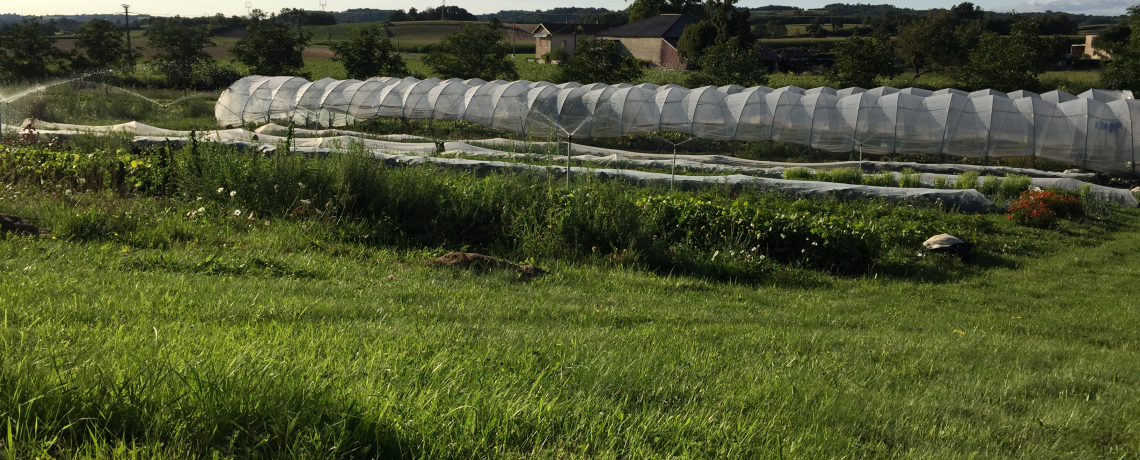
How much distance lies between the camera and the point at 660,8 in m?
81.9

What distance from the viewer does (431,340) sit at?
13.1ft

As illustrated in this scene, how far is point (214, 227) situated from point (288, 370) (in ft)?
18.0

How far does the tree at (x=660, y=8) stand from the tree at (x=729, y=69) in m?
44.7

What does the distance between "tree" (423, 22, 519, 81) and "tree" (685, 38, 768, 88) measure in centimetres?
947

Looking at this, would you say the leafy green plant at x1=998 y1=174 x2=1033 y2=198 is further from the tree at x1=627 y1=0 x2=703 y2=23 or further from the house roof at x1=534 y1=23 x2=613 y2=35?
the tree at x1=627 y1=0 x2=703 y2=23

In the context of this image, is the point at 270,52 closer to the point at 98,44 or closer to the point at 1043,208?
the point at 98,44

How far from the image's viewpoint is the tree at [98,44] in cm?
3784

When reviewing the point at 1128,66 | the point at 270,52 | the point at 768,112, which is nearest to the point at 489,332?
the point at 768,112

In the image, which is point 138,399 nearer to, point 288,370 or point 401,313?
point 288,370

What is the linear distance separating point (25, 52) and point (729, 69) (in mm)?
30707

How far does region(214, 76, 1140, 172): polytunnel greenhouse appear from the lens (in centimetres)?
2112

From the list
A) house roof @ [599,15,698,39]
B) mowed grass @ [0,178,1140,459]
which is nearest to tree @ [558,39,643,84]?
mowed grass @ [0,178,1140,459]

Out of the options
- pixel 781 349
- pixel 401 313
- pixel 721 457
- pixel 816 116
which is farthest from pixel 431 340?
pixel 816 116

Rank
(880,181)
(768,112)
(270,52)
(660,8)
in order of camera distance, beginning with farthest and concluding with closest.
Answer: (660,8) < (270,52) < (768,112) < (880,181)
